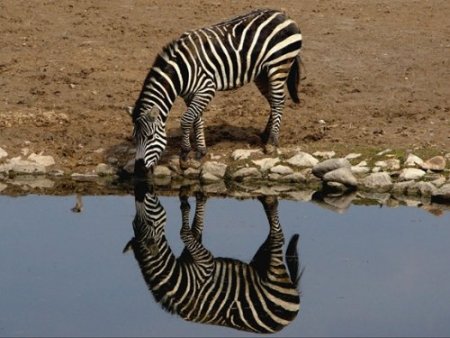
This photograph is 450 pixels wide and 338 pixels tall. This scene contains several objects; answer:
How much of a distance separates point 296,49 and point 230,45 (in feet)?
2.83

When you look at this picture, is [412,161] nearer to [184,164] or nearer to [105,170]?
[184,164]

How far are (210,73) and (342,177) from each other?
2.05m

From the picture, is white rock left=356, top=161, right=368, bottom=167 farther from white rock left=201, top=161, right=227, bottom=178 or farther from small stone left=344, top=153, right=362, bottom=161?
white rock left=201, top=161, right=227, bottom=178

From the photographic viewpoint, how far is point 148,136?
15914 millimetres

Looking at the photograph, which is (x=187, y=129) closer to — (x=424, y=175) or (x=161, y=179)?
(x=161, y=179)

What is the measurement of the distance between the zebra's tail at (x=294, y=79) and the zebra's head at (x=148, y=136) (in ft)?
6.65

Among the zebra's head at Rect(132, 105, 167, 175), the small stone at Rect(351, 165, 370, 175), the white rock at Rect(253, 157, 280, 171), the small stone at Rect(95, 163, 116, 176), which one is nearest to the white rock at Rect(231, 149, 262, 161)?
the white rock at Rect(253, 157, 280, 171)

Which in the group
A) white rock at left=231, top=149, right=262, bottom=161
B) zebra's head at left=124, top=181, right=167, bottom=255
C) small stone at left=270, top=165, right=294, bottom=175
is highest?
white rock at left=231, top=149, right=262, bottom=161

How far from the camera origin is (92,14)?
2200 centimetres

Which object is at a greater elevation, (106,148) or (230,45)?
(230,45)

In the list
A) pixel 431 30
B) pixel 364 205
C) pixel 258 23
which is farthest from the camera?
pixel 431 30

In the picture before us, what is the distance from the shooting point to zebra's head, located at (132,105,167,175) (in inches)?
625

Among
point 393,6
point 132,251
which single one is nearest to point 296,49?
point 132,251

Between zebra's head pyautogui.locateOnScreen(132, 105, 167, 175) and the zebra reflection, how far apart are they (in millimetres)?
806
